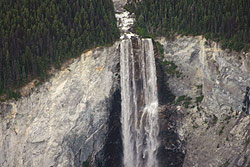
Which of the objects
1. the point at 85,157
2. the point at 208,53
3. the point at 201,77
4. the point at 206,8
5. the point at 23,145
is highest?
the point at 206,8

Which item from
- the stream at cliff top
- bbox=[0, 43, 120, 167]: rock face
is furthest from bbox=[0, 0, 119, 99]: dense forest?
the stream at cliff top

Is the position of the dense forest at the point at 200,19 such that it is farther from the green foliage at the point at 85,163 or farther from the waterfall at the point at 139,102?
the green foliage at the point at 85,163

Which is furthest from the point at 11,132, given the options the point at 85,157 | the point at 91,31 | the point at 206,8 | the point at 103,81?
the point at 206,8

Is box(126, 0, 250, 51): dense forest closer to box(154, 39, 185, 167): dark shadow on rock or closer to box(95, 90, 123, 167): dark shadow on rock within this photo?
box(154, 39, 185, 167): dark shadow on rock

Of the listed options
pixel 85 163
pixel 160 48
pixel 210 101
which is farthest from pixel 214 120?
pixel 85 163

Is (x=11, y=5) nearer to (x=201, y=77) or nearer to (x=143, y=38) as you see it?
(x=143, y=38)

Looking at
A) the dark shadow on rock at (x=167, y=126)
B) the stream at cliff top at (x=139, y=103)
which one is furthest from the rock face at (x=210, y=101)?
the stream at cliff top at (x=139, y=103)
